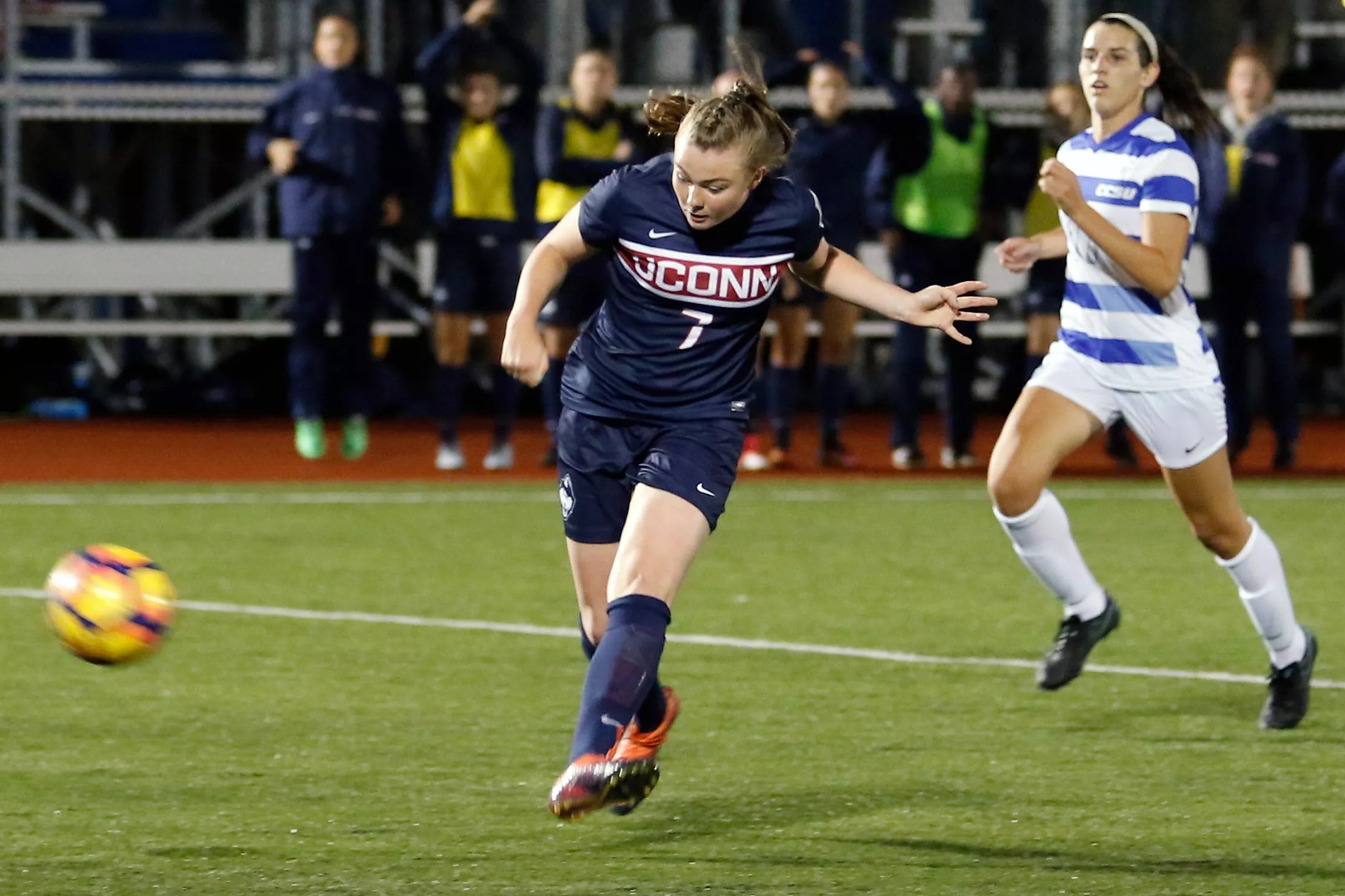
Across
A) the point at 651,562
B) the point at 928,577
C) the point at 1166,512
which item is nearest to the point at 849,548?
the point at 928,577

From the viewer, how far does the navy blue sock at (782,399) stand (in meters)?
12.8

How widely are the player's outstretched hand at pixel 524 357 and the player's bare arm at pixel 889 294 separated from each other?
718 millimetres

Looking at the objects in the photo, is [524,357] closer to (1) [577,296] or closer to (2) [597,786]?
(2) [597,786]

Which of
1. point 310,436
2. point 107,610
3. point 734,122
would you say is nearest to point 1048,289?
point 310,436

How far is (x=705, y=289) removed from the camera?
497 centimetres

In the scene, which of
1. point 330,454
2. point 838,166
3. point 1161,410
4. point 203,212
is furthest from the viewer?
point 203,212

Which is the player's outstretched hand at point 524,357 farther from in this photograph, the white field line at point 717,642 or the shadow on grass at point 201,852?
the white field line at point 717,642

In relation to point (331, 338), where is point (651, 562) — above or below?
above

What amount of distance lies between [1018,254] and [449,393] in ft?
23.2

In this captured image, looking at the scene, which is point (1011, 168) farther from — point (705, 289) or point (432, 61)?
point (705, 289)

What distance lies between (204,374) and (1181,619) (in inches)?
404

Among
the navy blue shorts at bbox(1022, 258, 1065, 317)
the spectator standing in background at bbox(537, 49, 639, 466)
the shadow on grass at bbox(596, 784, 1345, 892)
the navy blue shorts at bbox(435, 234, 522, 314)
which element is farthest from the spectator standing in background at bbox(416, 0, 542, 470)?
the shadow on grass at bbox(596, 784, 1345, 892)

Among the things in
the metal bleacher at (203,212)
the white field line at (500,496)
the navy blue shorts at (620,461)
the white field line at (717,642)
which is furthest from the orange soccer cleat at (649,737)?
the metal bleacher at (203,212)

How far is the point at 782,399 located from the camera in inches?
506
